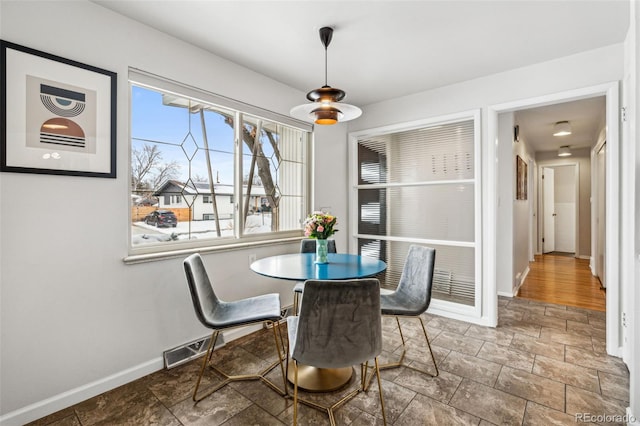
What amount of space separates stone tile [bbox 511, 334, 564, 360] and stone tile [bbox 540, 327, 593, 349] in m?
0.10

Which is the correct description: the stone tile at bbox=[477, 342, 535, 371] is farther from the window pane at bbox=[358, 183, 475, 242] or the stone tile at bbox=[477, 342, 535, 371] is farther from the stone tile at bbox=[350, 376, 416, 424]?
the window pane at bbox=[358, 183, 475, 242]

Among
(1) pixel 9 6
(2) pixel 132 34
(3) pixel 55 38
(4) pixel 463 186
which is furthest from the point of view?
(4) pixel 463 186

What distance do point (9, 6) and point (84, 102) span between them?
1.83 ft

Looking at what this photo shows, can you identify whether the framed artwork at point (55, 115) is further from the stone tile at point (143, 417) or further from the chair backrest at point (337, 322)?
the chair backrest at point (337, 322)

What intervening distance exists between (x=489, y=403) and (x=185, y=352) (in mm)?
2222

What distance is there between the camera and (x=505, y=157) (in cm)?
415

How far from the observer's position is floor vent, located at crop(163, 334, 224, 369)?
7.75 feet

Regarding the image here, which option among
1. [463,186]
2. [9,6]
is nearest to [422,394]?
[463,186]

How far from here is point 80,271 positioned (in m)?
1.96

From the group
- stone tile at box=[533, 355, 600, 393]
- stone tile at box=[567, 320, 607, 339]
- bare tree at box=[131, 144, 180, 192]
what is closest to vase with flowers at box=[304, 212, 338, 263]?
bare tree at box=[131, 144, 180, 192]

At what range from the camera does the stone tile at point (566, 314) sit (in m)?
3.28

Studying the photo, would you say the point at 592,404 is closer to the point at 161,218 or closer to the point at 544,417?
the point at 544,417

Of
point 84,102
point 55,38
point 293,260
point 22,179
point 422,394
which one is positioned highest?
point 55,38

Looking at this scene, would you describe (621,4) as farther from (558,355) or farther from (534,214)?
(534,214)
